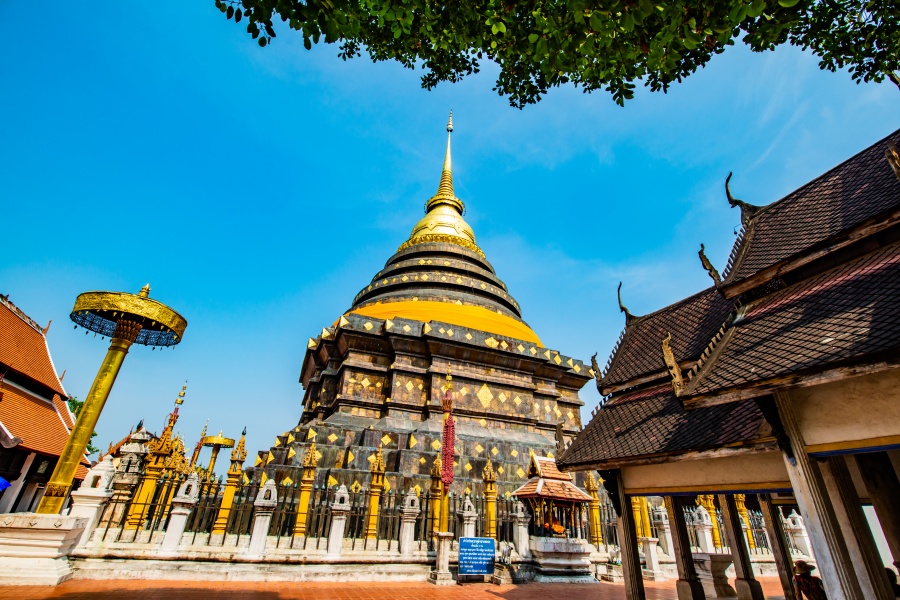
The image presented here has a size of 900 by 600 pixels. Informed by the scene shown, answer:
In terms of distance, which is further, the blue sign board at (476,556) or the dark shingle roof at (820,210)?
the blue sign board at (476,556)

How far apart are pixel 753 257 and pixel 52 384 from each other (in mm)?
29889

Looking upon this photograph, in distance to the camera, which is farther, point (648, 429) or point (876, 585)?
point (648, 429)

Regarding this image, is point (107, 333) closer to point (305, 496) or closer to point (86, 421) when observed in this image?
point (86, 421)

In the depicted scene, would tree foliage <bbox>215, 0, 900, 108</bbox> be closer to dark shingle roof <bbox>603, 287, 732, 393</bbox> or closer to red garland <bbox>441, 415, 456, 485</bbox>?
dark shingle roof <bbox>603, 287, 732, 393</bbox>

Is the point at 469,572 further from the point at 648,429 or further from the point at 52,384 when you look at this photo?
the point at 52,384

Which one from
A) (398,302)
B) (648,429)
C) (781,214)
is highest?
(398,302)

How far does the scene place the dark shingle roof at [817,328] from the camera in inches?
165

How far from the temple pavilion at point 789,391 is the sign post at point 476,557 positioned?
417cm

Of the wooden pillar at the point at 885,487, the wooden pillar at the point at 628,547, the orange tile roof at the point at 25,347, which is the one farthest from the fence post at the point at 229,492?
the orange tile roof at the point at 25,347

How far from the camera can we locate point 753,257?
720 cm

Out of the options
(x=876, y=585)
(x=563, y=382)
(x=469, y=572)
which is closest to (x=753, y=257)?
(x=876, y=585)

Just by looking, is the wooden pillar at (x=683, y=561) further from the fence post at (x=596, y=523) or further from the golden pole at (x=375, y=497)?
the golden pole at (x=375, y=497)

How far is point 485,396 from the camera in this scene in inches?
754

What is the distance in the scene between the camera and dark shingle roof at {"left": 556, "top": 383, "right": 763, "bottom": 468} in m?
5.45
